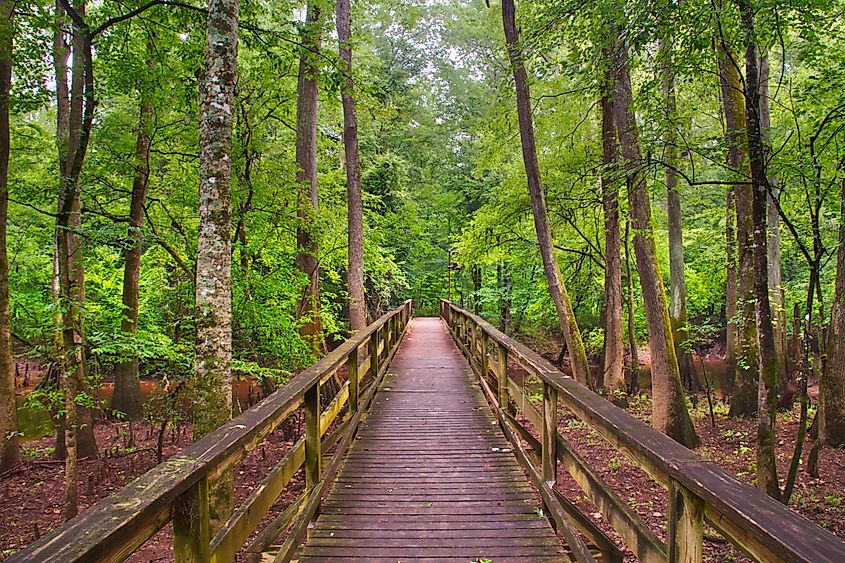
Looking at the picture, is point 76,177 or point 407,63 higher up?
point 407,63

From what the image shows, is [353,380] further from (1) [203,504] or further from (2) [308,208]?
(2) [308,208]

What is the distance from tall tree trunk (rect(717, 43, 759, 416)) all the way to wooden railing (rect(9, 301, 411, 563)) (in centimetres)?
439

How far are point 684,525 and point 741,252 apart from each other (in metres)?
7.11

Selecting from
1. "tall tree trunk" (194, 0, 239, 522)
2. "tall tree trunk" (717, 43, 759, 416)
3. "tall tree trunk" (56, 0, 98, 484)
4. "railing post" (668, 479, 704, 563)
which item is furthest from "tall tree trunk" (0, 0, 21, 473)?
"tall tree trunk" (717, 43, 759, 416)

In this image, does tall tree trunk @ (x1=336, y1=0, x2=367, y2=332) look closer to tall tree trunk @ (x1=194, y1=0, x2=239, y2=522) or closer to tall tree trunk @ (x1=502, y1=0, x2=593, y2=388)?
tall tree trunk @ (x1=502, y1=0, x2=593, y2=388)

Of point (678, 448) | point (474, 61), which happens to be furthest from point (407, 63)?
point (678, 448)

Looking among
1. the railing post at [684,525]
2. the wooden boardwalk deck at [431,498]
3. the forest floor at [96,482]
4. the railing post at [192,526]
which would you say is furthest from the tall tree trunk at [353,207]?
the railing post at [684,525]

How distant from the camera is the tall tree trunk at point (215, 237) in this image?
4.36 m

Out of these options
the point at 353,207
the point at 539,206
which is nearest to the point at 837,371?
the point at 539,206

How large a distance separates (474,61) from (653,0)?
2067 cm

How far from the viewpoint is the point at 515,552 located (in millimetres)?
2854

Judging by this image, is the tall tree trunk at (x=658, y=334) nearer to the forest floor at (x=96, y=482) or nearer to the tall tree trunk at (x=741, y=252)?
the tall tree trunk at (x=741, y=252)

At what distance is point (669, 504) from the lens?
1.69 m

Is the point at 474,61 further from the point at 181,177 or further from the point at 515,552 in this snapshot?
the point at 515,552
